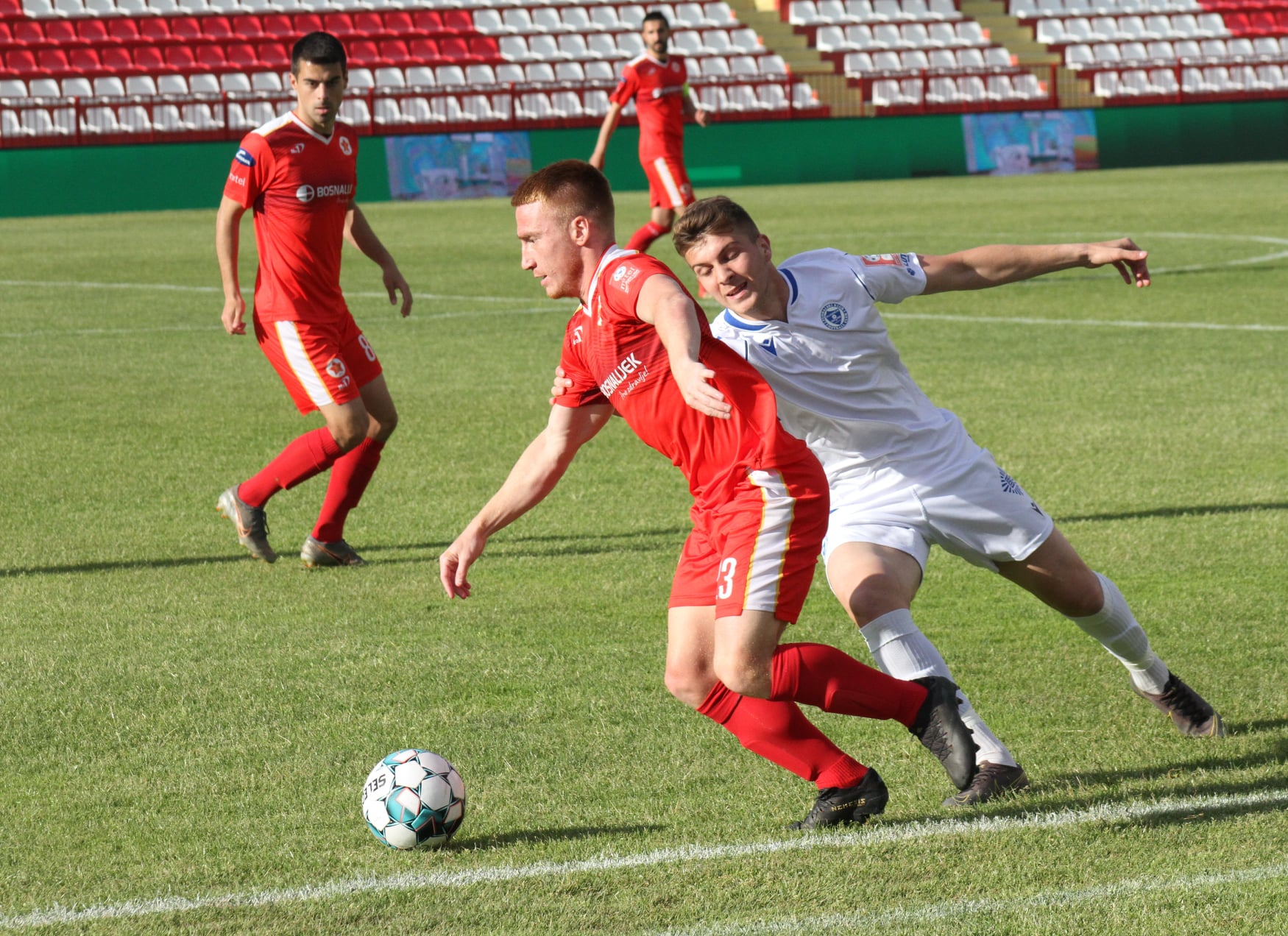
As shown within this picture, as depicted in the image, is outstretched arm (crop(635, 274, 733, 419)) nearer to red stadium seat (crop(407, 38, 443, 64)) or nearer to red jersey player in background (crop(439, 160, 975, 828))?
red jersey player in background (crop(439, 160, 975, 828))

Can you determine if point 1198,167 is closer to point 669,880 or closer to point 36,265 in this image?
point 36,265

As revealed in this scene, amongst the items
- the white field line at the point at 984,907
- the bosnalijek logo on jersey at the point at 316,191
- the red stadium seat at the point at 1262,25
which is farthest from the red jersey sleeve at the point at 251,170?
the red stadium seat at the point at 1262,25

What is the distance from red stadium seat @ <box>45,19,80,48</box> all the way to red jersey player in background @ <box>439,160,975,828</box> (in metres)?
32.6

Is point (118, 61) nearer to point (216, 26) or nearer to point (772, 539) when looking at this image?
point (216, 26)

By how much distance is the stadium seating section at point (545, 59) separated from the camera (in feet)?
105

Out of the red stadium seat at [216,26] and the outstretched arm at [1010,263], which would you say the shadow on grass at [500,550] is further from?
the red stadium seat at [216,26]

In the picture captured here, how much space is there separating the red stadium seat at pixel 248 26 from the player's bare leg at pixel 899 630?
32.9m

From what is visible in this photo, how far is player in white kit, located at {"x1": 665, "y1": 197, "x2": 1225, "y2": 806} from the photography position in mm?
4137

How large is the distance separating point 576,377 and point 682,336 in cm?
63

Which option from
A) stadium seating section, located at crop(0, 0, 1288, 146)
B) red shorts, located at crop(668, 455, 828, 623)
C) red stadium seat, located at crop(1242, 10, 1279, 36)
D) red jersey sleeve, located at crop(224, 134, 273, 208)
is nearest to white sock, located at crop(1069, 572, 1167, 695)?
red shorts, located at crop(668, 455, 828, 623)

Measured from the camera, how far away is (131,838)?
3.78 meters

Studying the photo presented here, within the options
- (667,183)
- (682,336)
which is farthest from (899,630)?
(667,183)

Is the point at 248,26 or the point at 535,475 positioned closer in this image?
the point at 535,475

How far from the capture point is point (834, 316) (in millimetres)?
4184
